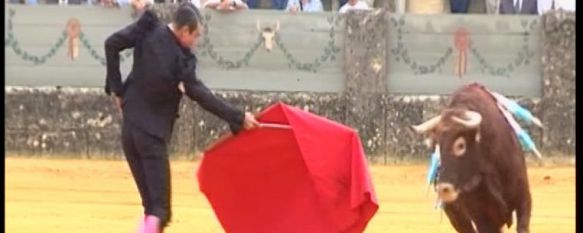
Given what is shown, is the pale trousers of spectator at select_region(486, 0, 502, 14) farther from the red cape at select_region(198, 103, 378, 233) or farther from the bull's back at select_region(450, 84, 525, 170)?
the bull's back at select_region(450, 84, 525, 170)

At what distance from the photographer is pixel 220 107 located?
10078mm

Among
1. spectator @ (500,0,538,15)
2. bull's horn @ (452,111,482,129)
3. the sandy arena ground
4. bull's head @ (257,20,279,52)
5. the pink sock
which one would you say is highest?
spectator @ (500,0,538,15)

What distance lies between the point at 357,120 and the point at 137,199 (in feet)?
11.7

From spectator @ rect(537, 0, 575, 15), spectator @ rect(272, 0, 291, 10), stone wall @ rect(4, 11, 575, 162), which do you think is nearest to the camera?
stone wall @ rect(4, 11, 575, 162)

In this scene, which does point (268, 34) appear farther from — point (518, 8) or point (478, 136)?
point (478, 136)

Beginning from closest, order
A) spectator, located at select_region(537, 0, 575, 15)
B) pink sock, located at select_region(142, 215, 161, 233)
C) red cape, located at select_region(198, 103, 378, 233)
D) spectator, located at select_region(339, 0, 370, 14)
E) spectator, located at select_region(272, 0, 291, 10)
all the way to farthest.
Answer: pink sock, located at select_region(142, 215, 161, 233) < red cape, located at select_region(198, 103, 378, 233) < spectator, located at select_region(537, 0, 575, 15) < spectator, located at select_region(339, 0, 370, 14) < spectator, located at select_region(272, 0, 291, 10)

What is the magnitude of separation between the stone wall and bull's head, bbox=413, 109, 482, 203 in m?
8.48

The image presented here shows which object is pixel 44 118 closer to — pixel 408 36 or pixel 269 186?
pixel 408 36

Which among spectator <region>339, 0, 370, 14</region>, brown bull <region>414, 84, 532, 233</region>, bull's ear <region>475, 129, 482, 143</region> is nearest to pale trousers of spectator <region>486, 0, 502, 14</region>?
spectator <region>339, 0, 370, 14</region>

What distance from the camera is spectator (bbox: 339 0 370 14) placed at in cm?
1870

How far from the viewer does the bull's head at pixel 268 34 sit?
61.7 ft

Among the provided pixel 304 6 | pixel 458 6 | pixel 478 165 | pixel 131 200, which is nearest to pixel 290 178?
pixel 478 165

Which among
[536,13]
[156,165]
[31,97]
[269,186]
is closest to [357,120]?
[536,13]

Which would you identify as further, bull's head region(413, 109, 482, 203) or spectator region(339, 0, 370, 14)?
spectator region(339, 0, 370, 14)
